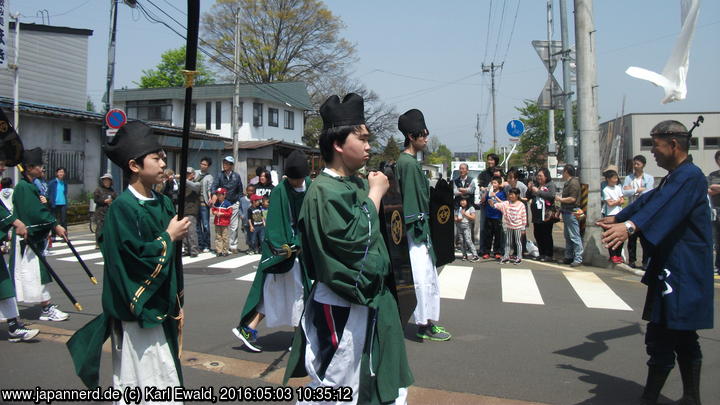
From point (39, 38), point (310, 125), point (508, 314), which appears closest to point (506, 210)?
point (508, 314)

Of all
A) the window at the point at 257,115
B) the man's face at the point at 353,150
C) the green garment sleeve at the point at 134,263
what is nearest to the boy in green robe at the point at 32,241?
the green garment sleeve at the point at 134,263

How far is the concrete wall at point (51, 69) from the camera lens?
23344mm

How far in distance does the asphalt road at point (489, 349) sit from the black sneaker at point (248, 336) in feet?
0.32

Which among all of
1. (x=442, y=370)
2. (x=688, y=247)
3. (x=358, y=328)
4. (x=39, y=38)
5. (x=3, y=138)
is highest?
(x=39, y=38)

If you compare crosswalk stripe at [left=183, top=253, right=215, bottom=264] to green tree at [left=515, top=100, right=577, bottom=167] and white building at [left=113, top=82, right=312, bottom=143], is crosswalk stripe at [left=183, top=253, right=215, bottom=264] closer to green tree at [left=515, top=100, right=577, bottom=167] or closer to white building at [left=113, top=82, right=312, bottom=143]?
white building at [left=113, top=82, right=312, bottom=143]

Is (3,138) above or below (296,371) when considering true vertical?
above

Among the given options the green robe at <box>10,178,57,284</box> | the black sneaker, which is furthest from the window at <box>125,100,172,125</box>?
the black sneaker

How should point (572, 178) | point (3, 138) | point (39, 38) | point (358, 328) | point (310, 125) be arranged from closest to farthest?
point (358, 328)
point (3, 138)
point (572, 178)
point (39, 38)
point (310, 125)

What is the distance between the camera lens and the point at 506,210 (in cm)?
1089

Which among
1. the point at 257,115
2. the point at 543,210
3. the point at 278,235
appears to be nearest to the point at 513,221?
the point at 543,210

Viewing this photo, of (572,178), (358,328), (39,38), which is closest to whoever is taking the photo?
(358,328)

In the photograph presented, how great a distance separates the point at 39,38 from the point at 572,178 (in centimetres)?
2319

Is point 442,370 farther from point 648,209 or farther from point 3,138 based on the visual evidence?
point 3,138

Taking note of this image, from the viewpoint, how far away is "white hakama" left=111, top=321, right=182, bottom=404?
120 inches
